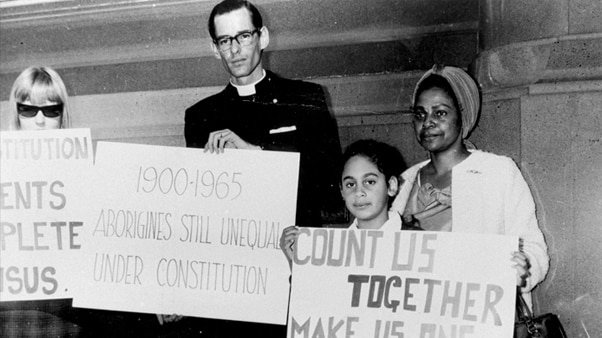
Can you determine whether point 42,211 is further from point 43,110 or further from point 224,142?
point 224,142

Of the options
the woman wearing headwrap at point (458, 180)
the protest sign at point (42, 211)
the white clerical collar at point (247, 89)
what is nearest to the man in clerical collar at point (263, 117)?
the white clerical collar at point (247, 89)

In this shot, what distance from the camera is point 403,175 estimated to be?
229cm

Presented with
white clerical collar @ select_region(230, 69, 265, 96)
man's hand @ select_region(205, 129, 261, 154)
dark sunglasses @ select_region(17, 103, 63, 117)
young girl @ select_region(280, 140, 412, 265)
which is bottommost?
young girl @ select_region(280, 140, 412, 265)

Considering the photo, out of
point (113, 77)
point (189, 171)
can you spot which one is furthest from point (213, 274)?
point (113, 77)

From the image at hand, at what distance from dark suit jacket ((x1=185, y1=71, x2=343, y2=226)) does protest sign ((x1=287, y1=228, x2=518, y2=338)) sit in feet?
0.68

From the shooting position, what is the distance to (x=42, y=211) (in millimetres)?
2416

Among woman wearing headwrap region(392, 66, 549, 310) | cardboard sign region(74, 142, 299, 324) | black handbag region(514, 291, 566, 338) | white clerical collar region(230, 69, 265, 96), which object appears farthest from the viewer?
white clerical collar region(230, 69, 265, 96)

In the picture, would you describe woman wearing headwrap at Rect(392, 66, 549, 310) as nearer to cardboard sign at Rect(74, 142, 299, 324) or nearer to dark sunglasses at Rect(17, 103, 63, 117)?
cardboard sign at Rect(74, 142, 299, 324)

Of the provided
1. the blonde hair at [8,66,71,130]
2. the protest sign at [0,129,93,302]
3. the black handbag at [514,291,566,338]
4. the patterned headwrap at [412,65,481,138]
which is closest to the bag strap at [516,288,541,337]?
the black handbag at [514,291,566,338]

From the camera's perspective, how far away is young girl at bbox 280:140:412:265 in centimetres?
212

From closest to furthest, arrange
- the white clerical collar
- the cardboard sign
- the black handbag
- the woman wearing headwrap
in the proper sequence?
1. the black handbag
2. the woman wearing headwrap
3. the cardboard sign
4. the white clerical collar

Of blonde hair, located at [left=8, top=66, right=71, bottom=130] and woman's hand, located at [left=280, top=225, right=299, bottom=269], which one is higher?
blonde hair, located at [left=8, top=66, right=71, bottom=130]

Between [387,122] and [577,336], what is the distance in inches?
37.1

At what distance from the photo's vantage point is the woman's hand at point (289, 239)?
83.9 inches
